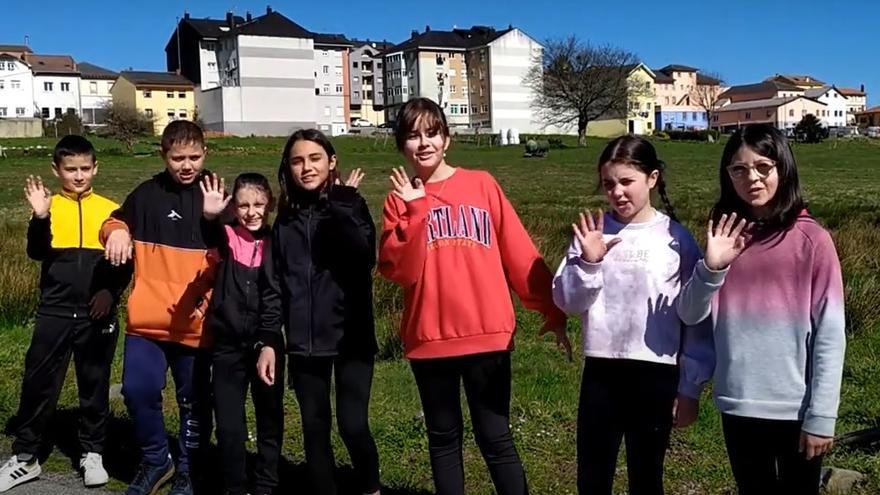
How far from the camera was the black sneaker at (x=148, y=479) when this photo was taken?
4320 millimetres

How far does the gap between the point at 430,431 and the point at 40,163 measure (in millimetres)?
41800

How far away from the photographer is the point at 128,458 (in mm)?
4957

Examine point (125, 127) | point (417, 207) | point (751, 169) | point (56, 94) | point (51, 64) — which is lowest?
point (417, 207)

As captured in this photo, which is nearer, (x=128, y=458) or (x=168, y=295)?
(x=168, y=295)

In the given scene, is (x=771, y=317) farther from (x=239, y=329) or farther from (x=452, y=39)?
(x=452, y=39)

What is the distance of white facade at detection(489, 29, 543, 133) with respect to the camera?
340 feet

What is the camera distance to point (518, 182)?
30453 mm

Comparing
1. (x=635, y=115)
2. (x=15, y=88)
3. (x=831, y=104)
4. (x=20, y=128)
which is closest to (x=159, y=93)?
(x=15, y=88)

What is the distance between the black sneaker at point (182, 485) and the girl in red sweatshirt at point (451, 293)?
1.42 metres

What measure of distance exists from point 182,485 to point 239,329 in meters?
0.91

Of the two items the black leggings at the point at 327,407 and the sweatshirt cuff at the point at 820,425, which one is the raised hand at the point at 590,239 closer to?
the sweatshirt cuff at the point at 820,425

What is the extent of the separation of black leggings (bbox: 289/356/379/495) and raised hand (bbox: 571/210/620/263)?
48.5 inches

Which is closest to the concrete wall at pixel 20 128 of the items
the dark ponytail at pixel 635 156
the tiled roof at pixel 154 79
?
the tiled roof at pixel 154 79

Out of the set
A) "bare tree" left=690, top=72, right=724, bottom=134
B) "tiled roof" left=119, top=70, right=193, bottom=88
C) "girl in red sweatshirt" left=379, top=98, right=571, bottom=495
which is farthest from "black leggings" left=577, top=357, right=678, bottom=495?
"bare tree" left=690, top=72, right=724, bottom=134
